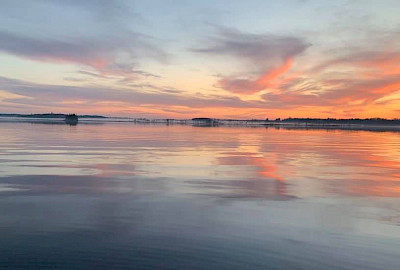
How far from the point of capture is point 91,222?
7871 millimetres

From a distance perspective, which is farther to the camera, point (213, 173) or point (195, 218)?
point (213, 173)

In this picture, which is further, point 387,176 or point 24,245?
point 387,176

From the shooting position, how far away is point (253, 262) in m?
5.96

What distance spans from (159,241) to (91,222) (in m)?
1.96

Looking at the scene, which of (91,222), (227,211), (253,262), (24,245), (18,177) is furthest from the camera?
(18,177)

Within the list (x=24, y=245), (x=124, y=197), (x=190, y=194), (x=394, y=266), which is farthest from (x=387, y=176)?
(x=24, y=245)

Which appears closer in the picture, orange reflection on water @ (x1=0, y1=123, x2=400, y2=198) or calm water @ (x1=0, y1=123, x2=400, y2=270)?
calm water @ (x1=0, y1=123, x2=400, y2=270)

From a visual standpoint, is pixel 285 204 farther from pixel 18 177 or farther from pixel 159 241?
pixel 18 177

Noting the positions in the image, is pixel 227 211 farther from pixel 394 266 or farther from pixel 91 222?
pixel 394 266

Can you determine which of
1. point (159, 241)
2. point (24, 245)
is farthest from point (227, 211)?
point (24, 245)

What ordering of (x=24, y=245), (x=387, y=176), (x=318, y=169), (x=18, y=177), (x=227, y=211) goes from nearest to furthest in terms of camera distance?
1. (x=24, y=245)
2. (x=227, y=211)
3. (x=18, y=177)
4. (x=387, y=176)
5. (x=318, y=169)

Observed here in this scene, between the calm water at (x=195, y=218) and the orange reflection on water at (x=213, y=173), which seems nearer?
the calm water at (x=195, y=218)

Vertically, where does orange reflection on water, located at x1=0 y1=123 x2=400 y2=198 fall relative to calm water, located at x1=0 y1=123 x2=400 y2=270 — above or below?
above

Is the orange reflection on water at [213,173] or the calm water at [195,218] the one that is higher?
the orange reflection on water at [213,173]
